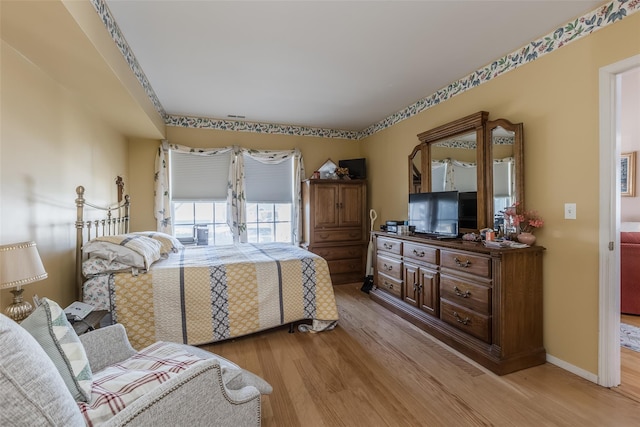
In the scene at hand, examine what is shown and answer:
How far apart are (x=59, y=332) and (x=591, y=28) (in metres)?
3.53

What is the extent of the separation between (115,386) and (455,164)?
326 cm

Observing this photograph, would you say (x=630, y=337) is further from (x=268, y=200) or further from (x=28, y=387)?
(x=268, y=200)

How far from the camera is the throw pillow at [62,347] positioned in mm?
1081

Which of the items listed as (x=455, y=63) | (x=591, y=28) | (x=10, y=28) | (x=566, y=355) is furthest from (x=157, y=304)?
(x=591, y=28)

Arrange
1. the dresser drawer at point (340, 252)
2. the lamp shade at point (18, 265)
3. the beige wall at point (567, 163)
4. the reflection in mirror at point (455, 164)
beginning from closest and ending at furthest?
the lamp shade at point (18, 265), the beige wall at point (567, 163), the reflection in mirror at point (455, 164), the dresser drawer at point (340, 252)

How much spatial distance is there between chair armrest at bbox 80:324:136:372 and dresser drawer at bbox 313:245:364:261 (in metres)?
3.10

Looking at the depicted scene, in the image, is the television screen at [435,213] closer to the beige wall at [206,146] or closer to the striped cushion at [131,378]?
the beige wall at [206,146]

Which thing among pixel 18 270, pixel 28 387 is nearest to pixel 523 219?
pixel 28 387

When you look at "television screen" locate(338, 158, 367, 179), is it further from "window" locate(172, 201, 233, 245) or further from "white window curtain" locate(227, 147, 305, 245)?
"window" locate(172, 201, 233, 245)

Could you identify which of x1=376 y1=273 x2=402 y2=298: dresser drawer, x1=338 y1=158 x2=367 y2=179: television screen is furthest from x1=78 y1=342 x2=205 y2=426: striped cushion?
x1=338 y1=158 x2=367 y2=179: television screen

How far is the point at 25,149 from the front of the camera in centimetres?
179

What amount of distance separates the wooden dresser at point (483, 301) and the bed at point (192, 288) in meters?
0.98

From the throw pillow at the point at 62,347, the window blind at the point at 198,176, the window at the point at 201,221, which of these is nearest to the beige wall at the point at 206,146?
the window blind at the point at 198,176

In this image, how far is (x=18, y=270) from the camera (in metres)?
1.34
